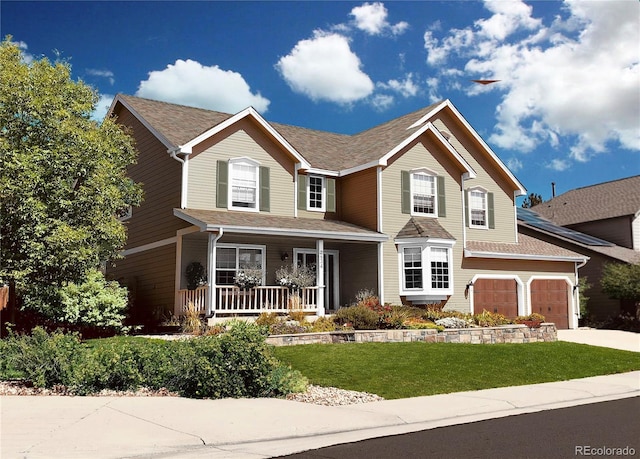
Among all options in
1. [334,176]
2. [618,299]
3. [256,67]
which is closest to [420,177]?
[334,176]

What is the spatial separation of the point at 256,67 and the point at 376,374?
1122 cm

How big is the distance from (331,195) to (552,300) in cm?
1113

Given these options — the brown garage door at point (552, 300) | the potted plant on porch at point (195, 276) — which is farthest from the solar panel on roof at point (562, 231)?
the potted plant on porch at point (195, 276)

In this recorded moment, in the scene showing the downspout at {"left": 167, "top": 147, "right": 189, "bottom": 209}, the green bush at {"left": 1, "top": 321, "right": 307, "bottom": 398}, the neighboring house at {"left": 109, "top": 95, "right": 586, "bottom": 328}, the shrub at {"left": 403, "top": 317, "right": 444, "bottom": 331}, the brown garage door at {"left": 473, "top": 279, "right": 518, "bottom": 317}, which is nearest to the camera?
the green bush at {"left": 1, "top": 321, "right": 307, "bottom": 398}

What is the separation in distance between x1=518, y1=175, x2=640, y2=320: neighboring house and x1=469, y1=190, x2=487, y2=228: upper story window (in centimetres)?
678

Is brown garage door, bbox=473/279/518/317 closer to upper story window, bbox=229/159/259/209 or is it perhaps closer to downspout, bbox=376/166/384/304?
downspout, bbox=376/166/384/304

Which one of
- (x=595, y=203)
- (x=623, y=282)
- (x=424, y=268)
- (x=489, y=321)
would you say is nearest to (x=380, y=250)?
(x=424, y=268)

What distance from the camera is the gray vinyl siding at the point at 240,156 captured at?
72.4ft

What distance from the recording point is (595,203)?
37688 millimetres

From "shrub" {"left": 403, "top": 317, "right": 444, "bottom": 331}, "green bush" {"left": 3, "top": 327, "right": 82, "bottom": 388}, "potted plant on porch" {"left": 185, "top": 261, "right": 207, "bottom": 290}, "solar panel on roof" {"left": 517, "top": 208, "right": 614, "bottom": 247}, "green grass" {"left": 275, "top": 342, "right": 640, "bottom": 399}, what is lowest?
"green grass" {"left": 275, "top": 342, "right": 640, "bottom": 399}

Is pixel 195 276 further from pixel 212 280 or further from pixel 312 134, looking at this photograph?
pixel 312 134

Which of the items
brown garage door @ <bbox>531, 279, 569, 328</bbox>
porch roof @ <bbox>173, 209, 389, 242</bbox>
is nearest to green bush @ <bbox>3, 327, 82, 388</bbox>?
porch roof @ <bbox>173, 209, 389, 242</bbox>

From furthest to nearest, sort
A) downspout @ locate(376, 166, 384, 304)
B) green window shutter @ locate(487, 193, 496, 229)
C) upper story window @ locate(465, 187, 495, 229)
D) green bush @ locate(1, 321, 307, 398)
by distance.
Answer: green window shutter @ locate(487, 193, 496, 229)
upper story window @ locate(465, 187, 495, 229)
downspout @ locate(376, 166, 384, 304)
green bush @ locate(1, 321, 307, 398)

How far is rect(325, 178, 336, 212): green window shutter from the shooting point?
25328mm
